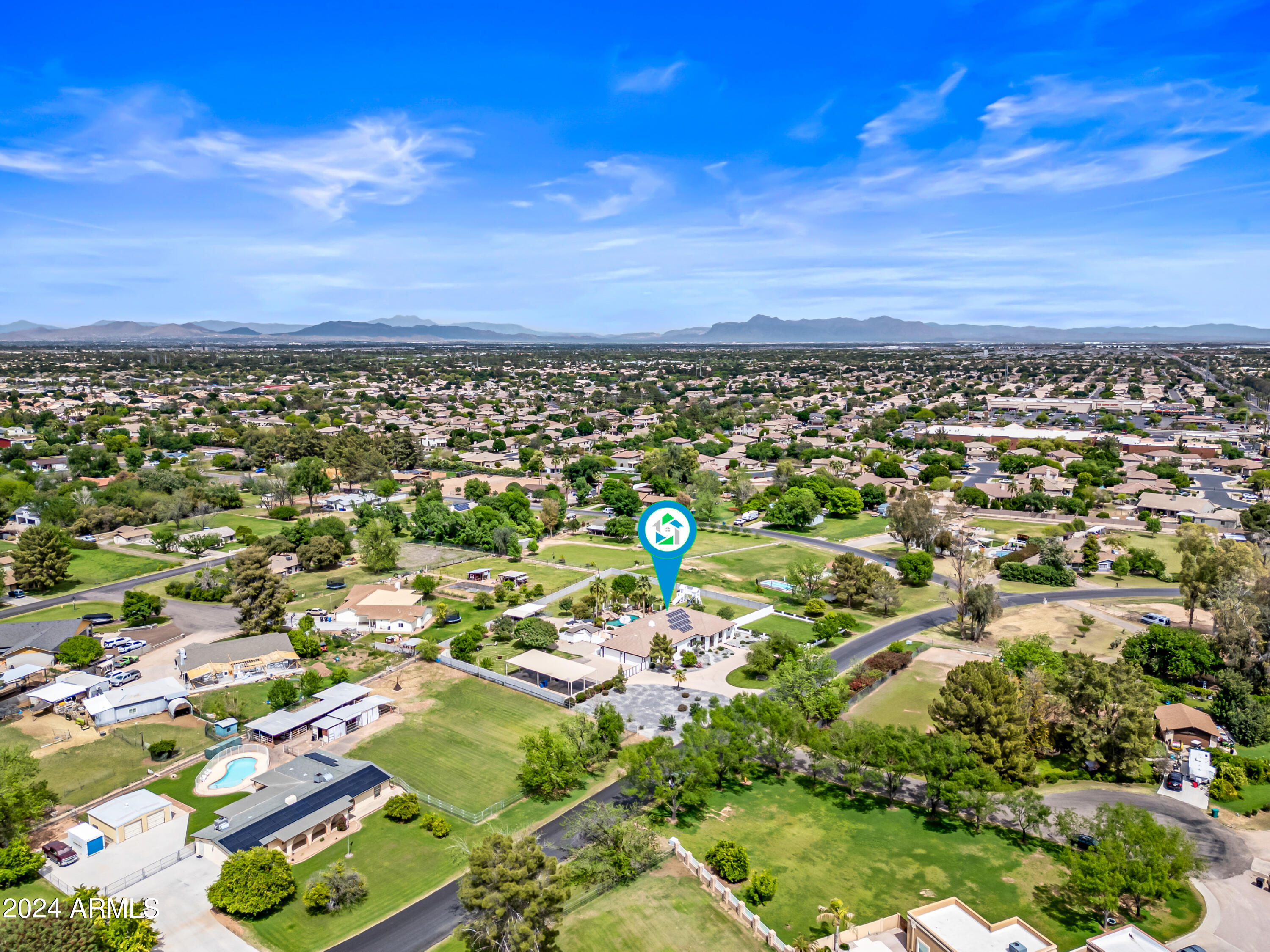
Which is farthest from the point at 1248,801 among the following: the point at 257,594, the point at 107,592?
the point at 107,592

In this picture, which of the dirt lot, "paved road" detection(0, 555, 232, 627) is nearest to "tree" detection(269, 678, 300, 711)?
"paved road" detection(0, 555, 232, 627)

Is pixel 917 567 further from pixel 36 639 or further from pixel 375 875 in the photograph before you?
pixel 36 639

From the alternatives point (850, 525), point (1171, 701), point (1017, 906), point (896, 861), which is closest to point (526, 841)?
point (896, 861)

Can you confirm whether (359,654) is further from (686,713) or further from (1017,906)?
(1017,906)

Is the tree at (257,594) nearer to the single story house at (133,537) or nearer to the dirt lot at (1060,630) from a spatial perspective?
the single story house at (133,537)

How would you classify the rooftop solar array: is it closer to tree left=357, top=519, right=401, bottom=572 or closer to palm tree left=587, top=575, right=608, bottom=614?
palm tree left=587, top=575, right=608, bottom=614
